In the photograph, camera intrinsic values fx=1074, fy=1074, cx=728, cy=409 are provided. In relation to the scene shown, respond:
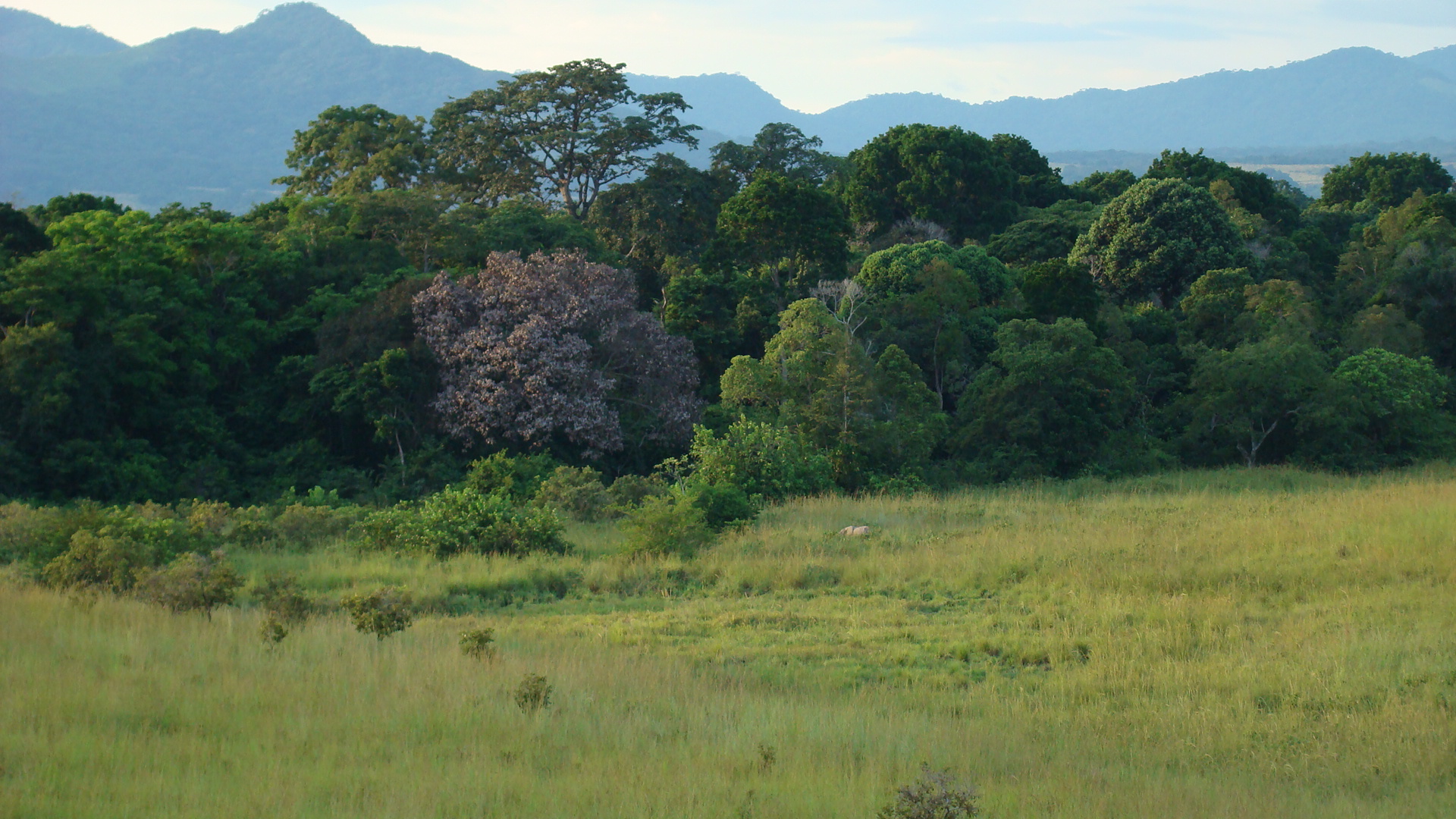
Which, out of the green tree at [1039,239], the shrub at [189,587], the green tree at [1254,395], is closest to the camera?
the shrub at [189,587]

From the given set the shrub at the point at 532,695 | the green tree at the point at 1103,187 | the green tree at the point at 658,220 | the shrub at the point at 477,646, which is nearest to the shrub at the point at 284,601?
the shrub at the point at 477,646

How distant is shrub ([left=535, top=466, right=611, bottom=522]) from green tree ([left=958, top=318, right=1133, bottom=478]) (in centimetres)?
972

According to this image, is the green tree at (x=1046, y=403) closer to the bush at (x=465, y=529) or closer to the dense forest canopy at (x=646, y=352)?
the dense forest canopy at (x=646, y=352)

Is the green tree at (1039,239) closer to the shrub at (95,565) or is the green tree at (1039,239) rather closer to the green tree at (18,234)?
the green tree at (18,234)

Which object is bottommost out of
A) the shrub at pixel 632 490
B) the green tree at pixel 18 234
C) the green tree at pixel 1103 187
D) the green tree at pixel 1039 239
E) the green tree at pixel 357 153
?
the shrub at pixel 632 490

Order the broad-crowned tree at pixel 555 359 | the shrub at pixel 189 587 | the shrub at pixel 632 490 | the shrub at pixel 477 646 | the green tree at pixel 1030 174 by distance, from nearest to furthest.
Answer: the shrub at pixel 477 646 < the shrub at pixel 189 587 < the shrub at pixel 632 490 < the broad-crowned tree at pixel 555 359 < the green tree at pixel 1030 174

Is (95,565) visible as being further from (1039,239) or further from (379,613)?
(1039,239)

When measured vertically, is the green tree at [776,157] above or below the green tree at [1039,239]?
above

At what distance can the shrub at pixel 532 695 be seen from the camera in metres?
7.50

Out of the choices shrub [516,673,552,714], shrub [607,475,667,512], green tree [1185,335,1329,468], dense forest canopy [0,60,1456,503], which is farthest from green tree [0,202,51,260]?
green tree [1185,335,1329,468]

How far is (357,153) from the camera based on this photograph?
39.2 m

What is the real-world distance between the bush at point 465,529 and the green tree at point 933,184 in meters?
31.5

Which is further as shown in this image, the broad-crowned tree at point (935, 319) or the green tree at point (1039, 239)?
the green tree at point (1039, 239)

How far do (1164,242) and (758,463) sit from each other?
21.6m
